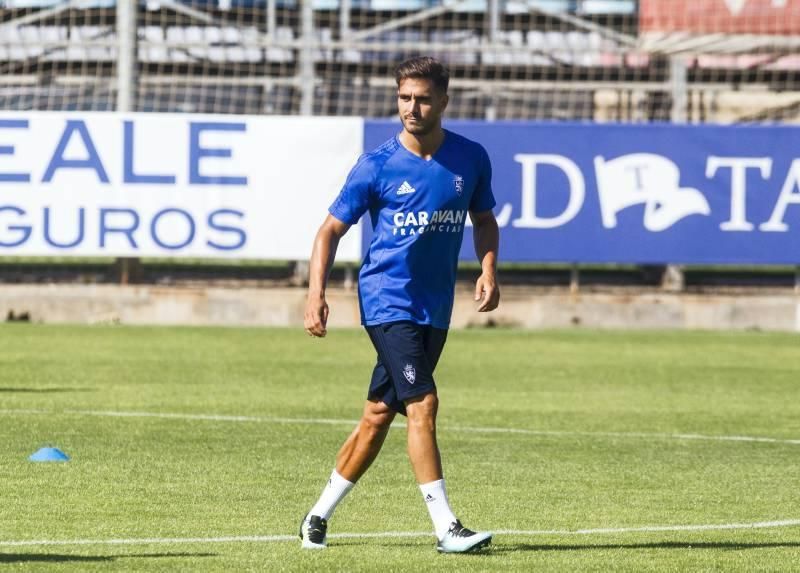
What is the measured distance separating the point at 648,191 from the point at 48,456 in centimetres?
1226

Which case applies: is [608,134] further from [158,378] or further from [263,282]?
[158,378]

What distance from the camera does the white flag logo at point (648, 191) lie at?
21.5m

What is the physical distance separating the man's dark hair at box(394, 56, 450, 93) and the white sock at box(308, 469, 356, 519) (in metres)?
1.69

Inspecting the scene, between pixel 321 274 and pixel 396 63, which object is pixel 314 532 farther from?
pixel 396 63

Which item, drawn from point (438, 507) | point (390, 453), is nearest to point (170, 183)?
point (390, 453)

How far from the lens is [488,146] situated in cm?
2125

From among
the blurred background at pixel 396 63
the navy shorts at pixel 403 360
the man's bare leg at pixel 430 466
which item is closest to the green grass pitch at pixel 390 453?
the man's bare leg at pixel 430 466

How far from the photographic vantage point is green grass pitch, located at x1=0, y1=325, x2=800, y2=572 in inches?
305

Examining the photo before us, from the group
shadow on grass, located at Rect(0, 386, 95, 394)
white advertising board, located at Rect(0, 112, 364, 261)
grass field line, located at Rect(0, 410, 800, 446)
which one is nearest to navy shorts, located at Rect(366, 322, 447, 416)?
grass field line, located at Rect(0, 410, 800, 446)

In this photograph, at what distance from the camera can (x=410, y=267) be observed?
7801 mm

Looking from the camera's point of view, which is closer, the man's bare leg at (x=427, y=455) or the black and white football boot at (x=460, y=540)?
the black and white football boot at (x=460, y=540)

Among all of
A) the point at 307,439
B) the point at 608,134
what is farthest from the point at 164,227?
the point at 307,439

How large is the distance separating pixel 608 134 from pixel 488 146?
1.41m

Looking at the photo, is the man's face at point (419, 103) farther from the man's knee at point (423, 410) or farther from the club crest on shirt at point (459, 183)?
the man's knee at point (423, 410)
